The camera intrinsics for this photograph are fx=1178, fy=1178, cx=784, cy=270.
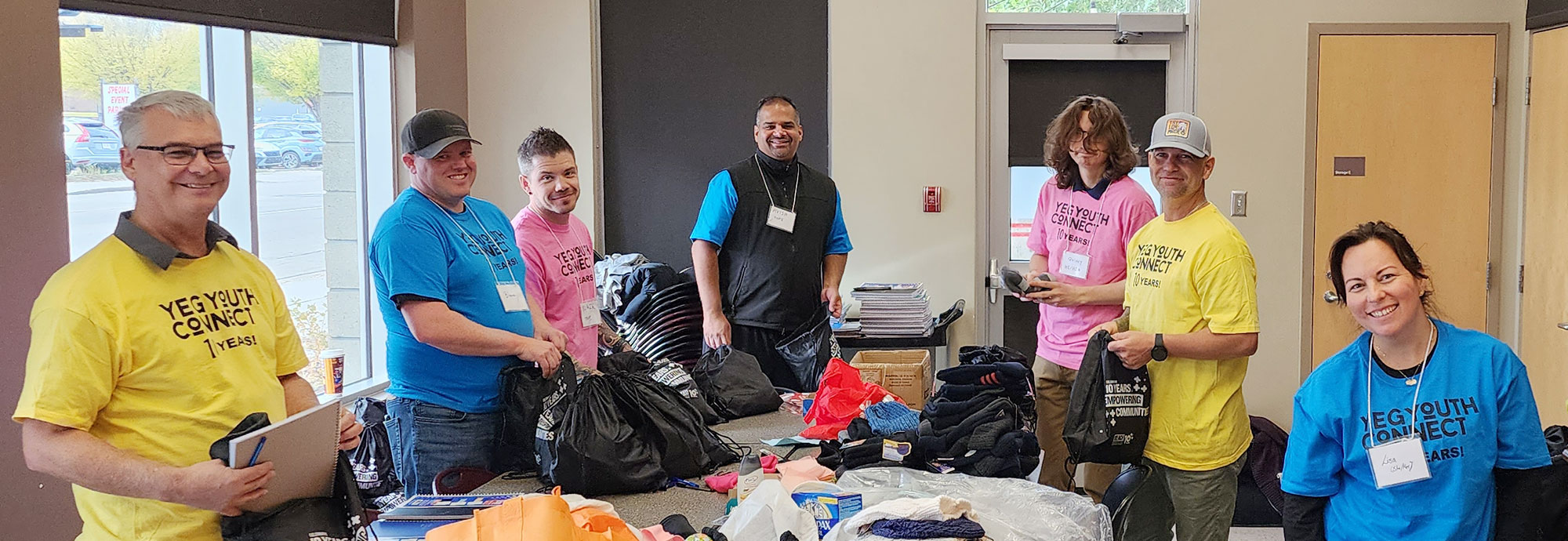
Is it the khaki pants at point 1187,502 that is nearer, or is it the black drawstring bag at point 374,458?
the khaki pants at point 1187,502

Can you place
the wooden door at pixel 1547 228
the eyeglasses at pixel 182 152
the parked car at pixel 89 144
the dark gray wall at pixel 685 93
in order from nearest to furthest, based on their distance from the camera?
the eyeglasses at pixel 182 152
the parked car at pixel 89 144
the wooden door at pixel 1547 228
the dark gray wall at pixel 685 93

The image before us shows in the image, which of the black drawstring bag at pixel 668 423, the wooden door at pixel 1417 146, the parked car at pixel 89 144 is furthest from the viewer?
the wooden door at pixel 1417 146

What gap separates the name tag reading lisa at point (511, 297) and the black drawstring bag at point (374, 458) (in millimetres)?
1200

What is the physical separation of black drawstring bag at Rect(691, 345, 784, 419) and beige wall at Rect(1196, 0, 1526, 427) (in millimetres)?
2911

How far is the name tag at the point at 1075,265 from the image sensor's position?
352cm

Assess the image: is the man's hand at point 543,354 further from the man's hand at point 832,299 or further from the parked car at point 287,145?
the parked car at point 287,145

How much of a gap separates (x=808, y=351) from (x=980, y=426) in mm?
1435

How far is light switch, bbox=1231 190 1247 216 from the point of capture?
548 centimetres

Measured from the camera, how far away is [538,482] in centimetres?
265

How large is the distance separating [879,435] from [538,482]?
80cm

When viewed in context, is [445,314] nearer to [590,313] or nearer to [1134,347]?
[590,313]

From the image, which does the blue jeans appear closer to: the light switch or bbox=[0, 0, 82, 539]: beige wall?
bbox=[0, 0, 82, 539]: beige wall

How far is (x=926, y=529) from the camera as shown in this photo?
204 centimetres

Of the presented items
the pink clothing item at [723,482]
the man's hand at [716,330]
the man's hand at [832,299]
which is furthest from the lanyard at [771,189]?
the pink clothing item at [723,482]
